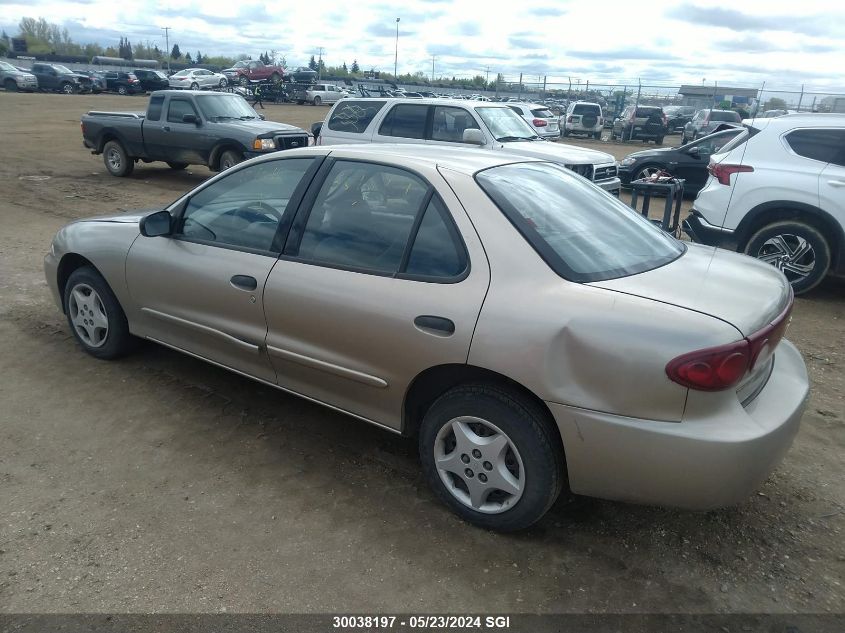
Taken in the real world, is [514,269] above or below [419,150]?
below

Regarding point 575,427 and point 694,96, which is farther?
point 694,96

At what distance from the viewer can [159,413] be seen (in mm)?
4023

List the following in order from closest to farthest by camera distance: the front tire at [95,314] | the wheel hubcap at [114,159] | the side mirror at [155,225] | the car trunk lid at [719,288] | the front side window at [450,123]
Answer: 1. the car trunk lid at [719,288]
2. the side mirror at [155,225]
3. the front tire at [95,314]
4. the front side window at [450,123]
5. the wheel hubcap at [114,159]

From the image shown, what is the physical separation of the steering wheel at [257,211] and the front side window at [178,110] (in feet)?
32.4

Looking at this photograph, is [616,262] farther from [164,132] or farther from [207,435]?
[164,132]

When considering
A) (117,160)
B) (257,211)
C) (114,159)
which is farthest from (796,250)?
(114,159)

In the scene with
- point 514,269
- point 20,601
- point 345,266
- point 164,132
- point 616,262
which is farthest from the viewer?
point 164,132

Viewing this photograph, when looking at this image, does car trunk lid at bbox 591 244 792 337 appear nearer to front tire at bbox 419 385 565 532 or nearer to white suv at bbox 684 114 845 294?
front tire at bbox 419 385 565 532

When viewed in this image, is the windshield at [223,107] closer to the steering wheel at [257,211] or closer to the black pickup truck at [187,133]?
the black pickup truck at [187,133]

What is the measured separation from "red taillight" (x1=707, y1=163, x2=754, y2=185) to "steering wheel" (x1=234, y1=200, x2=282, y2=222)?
5.29 meters

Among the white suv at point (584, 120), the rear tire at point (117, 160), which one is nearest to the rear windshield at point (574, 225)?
the rear tire at point (117, 160)

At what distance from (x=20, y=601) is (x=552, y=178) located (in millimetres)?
3063

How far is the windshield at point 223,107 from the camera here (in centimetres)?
1274

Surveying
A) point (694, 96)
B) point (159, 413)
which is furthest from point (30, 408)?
point (694, 96)
